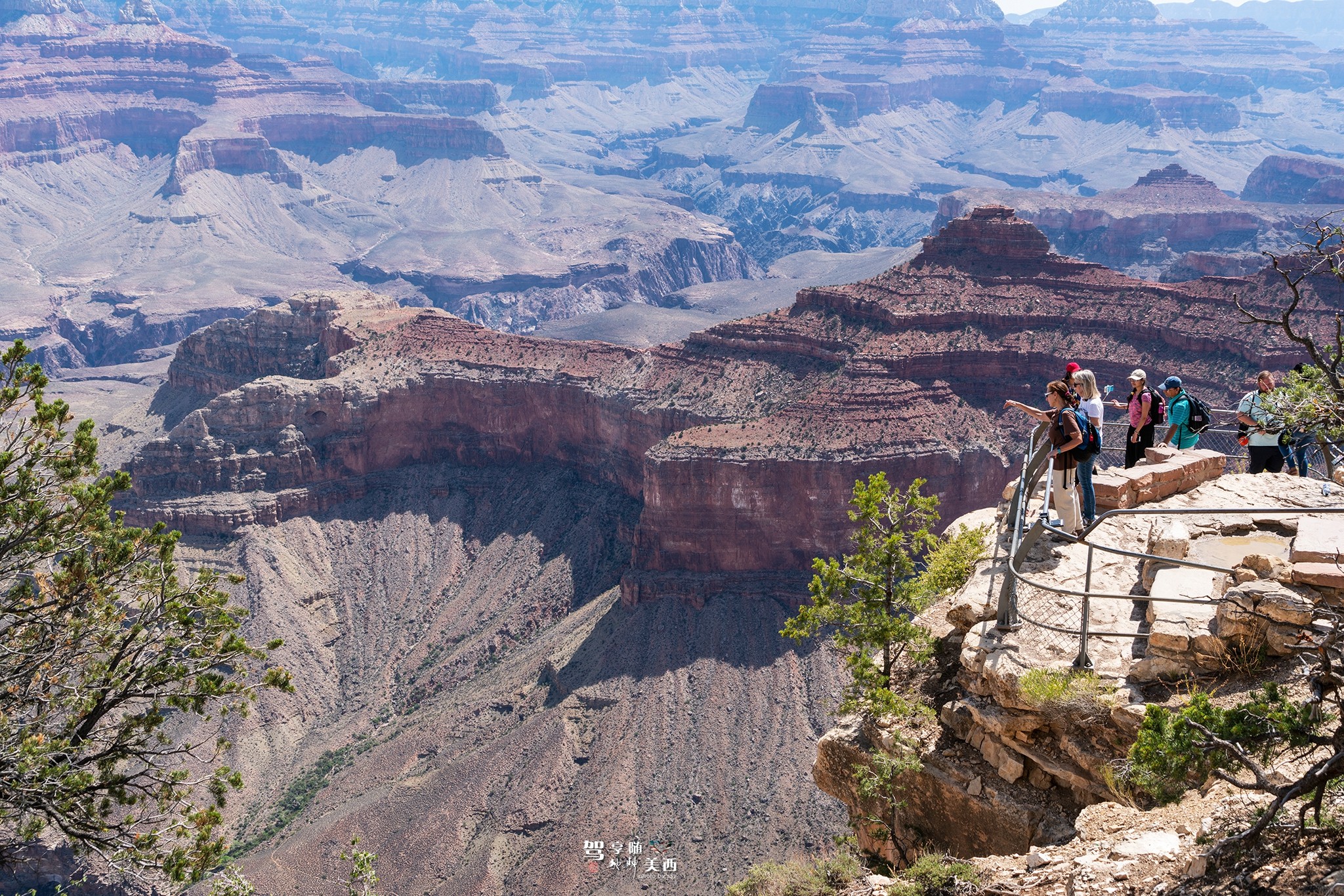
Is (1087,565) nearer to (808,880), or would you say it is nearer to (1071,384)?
(1071,384)

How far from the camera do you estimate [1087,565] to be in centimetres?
2166

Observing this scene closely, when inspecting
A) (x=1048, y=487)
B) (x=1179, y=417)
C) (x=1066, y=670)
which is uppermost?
(x=1048, y=487)

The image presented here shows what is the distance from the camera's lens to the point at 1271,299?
336ft

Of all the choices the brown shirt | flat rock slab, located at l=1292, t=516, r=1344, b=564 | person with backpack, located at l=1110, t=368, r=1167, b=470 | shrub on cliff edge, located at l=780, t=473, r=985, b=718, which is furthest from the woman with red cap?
flat rock slab, located at l=1292, t=516, r=1344, b=564

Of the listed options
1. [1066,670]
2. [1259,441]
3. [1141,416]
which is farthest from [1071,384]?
[1066,670]

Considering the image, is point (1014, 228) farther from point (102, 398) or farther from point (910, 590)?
point (102, 398)

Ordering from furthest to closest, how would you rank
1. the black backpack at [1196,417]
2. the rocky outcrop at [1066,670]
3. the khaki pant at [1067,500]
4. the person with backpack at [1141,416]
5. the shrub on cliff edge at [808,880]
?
1. the black backpack at [1196,417]
2. the person with backpack at [1141,416]
3. the khaki pant at [1067,500]
4. the shrub on cliff edge at [808,880]
5. the rocky outcrop at [1066,670]

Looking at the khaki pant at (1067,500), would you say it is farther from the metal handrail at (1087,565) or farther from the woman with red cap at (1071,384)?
the woman with red cap at (1071,384)

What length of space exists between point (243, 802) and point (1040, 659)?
215ft

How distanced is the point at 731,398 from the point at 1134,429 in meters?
61.7

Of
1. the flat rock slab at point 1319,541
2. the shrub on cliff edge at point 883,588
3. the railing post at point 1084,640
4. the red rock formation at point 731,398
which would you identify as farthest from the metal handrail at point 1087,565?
the red rock formation at point 731,398

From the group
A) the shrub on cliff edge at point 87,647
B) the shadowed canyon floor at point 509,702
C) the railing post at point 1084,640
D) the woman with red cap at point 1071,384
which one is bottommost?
the shadowed canyon floor at point 509,702

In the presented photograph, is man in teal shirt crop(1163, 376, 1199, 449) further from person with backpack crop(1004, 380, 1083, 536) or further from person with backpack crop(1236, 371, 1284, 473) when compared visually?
person with backpack crop(1004, 380, 1083, 536)

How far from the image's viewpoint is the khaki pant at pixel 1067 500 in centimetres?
2577
